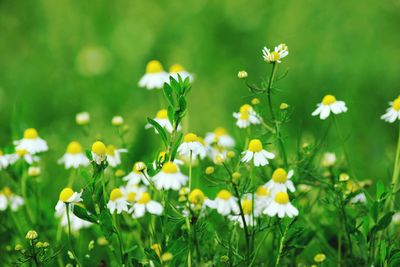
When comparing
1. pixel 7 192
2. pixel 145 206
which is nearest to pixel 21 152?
pixel 7 192

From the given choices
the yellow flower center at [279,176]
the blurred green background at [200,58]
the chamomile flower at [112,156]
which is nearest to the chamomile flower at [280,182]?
the yellow flower center at [279,176]

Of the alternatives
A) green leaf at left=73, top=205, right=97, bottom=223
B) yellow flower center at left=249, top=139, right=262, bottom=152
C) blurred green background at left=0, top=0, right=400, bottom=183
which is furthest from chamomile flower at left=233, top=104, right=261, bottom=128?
blurred green background at left=0, top=0, right=400, bottom=183

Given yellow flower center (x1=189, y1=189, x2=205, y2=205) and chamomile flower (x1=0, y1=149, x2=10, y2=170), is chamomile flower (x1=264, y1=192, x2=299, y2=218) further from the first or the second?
chamomile flower (x1=0, y1=149, x2=10, y2=170)

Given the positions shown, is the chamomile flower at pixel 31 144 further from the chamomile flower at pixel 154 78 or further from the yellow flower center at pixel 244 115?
the yellow flower center at pixel 244 115

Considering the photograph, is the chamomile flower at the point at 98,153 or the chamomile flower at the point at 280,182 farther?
the chamomile flower at the point at 280,182

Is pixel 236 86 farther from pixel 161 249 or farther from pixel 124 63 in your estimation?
pixel 161 249

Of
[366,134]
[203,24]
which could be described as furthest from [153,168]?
[203,24]
